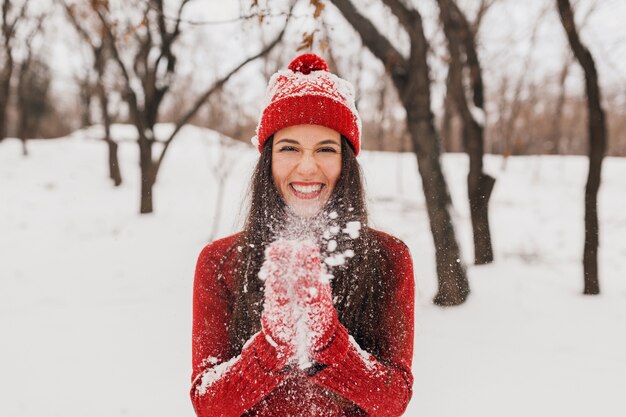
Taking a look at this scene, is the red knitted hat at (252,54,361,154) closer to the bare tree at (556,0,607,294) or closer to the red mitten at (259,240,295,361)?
the red mitten at (259,240,295,361)

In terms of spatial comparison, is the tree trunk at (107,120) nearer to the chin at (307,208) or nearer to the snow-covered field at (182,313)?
the snow-covered field at (182,313)

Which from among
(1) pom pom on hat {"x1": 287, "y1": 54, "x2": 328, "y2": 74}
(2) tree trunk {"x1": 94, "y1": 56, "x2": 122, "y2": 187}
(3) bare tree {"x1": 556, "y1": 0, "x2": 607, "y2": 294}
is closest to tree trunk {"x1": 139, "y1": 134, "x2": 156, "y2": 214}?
(2) tree trunk {"x1": 94, "y1": 56, "x2": 122, "y2": 187}

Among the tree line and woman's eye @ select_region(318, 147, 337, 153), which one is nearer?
woman's eye @ select_region(318, 147, 337, 153)

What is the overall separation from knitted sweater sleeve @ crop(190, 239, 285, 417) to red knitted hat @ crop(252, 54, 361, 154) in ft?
1.32

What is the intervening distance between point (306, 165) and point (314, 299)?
363mm

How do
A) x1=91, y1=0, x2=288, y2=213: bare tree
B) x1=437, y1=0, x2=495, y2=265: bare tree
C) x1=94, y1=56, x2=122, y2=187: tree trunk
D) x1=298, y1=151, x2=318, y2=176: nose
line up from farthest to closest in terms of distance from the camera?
x1=94, y1=56, x2=122, y2=187: tree trunk
x1=91, y1=0, x2=288, y2=213: bare tree
x1=437, y1=0, x2=495, y2=265: bare tree
x1=298, y1=151, x2=318, y2=176: nose

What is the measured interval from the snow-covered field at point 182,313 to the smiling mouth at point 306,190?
402mm

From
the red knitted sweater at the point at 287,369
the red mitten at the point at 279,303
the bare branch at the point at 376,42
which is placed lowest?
the red knitted sweater at the point at 287,369

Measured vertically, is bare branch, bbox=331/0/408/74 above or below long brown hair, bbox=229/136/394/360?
above

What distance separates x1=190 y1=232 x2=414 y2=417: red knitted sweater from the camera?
1.09 metres

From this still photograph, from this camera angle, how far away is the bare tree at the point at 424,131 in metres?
4.46

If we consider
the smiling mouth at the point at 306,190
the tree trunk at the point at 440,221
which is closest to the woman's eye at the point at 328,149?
the smiling mouth at the point at 306,190

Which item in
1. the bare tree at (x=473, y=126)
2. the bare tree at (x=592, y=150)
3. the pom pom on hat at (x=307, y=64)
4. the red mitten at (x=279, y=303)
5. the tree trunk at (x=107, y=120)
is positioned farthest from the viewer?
the tree trunk at (x=107, y=120)

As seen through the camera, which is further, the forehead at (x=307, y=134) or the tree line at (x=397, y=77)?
the tree line at (x=397, y=77)
